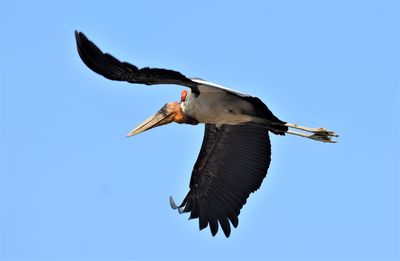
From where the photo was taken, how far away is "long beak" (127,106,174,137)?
1681 cm

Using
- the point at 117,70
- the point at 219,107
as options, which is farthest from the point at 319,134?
the point at 117,70

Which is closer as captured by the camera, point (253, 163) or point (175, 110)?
point (175, 110)

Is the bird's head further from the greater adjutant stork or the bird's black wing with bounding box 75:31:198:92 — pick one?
the bird's black wing with bounding box 75:31:198:92

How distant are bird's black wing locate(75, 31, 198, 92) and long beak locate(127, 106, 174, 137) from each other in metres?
2.71

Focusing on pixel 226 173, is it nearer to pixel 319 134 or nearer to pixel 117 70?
pixel 319 134

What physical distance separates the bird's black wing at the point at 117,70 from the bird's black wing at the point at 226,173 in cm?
406

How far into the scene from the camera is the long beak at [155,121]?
16.8 meters

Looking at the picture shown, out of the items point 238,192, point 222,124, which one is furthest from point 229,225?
point 222,124

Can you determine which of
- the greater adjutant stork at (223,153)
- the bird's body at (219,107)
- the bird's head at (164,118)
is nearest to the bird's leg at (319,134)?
Answer: the greater adjutant stork at (223,153)

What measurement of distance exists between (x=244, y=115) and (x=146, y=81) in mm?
2830

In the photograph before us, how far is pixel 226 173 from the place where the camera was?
1827 centimetres

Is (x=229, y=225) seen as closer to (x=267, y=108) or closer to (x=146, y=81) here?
(x=267, y=108)

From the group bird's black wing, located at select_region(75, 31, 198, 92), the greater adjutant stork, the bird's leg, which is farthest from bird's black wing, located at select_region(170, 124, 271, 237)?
bird's black wing, located at select_region(75, 31, 198, 92)

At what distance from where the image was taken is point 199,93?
52.8 ft
